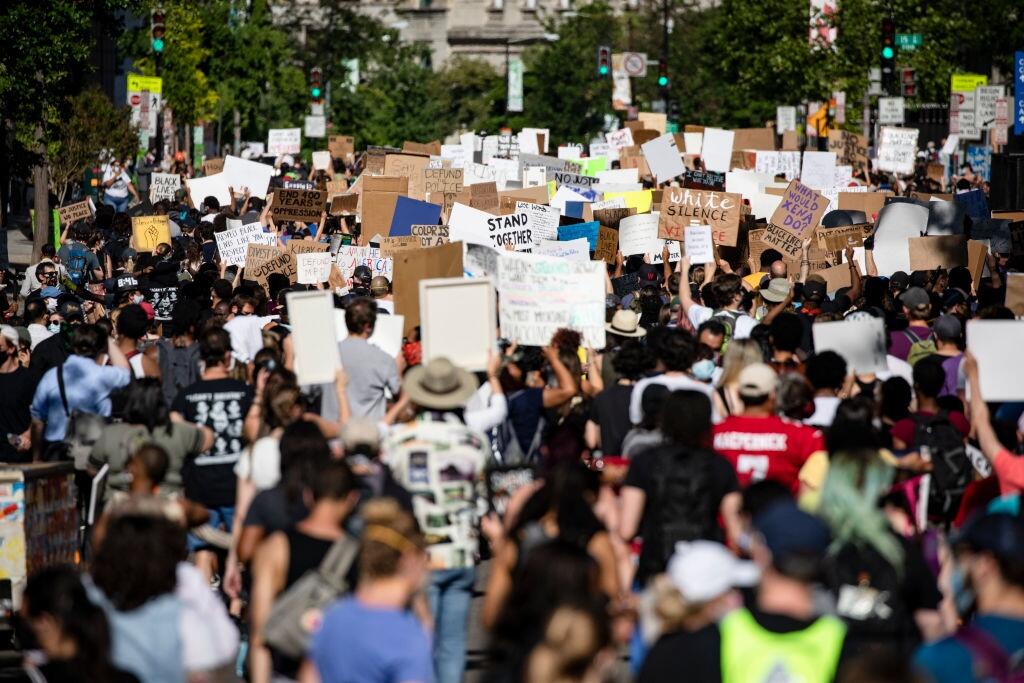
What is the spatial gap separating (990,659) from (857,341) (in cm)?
471

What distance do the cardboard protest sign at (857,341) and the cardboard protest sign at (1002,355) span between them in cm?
106

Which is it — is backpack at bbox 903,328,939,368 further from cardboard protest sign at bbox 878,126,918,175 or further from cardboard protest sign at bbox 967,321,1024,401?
cardboard protest sign at bbox 878,126,918,175

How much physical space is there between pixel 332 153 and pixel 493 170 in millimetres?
15562

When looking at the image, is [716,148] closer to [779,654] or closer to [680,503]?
[680,503]

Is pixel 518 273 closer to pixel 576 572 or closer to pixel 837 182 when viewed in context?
pixel 576 572

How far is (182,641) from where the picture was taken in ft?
19.1

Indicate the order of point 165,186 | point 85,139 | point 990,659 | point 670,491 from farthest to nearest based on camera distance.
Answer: point 85,139, point 165,186, point 670,491, point 990,659

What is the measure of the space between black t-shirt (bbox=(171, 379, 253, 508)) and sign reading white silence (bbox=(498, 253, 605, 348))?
8.02 ft

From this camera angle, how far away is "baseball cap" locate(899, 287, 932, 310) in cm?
1123

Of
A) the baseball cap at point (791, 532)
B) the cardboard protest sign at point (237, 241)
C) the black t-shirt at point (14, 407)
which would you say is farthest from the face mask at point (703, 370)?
the cardboard protest sign at point (237, 241)

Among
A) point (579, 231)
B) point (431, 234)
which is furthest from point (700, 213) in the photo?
point (431, 234)

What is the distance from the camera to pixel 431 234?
55.1 ft

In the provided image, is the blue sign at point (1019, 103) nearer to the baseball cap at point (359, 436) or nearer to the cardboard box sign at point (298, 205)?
the cardboard box sign at point (298, 205)

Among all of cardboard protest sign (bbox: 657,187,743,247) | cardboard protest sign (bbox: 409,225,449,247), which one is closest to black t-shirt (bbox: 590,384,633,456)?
cardboard protest sign (bbox: 409,225,449,247)
